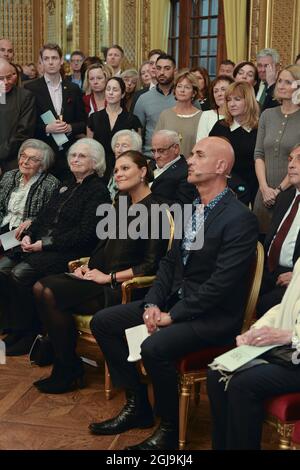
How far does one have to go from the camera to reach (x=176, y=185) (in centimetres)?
438

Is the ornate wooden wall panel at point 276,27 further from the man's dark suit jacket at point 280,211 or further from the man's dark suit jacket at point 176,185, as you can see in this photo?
the man's dark suit jacket at point 280,211

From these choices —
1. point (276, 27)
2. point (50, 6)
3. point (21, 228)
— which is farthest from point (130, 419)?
point (50, 6)

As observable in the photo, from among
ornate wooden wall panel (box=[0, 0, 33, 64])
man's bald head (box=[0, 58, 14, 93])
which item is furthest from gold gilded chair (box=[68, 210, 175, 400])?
ornate wooden wall panel (box=[0, 0, 33, 64])

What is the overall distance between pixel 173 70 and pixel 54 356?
2.75 metres

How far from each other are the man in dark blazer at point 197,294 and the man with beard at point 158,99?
2.40 metres

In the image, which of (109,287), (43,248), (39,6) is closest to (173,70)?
(43,248)

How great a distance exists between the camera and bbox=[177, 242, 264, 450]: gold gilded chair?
3047 mm

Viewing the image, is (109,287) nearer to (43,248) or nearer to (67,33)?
(43,248)

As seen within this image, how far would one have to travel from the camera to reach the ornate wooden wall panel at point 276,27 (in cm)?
837

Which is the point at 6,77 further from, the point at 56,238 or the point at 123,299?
the point at 123,299

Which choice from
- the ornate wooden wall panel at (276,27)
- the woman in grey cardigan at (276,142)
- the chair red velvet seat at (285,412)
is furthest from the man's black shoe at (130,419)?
the ornate wooden wall panel at (276,27)

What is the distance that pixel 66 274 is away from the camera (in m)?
3.99

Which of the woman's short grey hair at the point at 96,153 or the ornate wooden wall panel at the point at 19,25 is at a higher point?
the ornate wooden wall panel at the point at 19,25

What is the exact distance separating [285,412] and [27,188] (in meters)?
2.76
